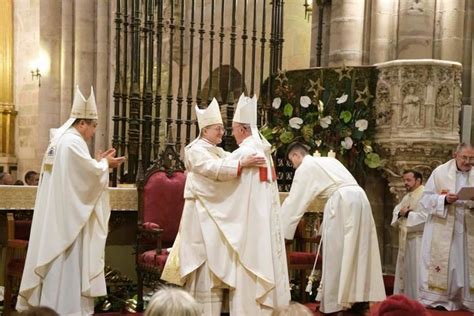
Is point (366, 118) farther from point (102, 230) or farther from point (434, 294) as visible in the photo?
point (102, 230)

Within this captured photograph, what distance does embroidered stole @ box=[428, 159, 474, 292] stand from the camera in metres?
6.53

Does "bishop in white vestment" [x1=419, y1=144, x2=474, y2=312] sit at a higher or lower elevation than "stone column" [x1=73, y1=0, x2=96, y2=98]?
lower

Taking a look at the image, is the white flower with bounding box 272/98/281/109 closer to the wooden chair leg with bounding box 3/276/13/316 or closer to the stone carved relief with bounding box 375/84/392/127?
the stone carved relief with bounding box 375/84/392/127

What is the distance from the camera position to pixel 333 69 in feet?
25.0

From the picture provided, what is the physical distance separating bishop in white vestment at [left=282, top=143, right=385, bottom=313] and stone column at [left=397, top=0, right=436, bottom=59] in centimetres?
278

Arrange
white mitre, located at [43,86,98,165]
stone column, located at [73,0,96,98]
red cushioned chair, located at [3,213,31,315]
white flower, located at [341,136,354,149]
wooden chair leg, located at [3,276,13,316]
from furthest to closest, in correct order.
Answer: stone column, located at [73,0,96,98], white flower, located at [341,136,354,149], wooden chair leg, located at [3,276,13,316], red cushioned chair, located at [3,213,31,315], white mitre, located at [43,86,98,165]

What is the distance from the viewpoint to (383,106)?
741 cm

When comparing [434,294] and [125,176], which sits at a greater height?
[125,176]

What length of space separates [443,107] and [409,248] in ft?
5.15

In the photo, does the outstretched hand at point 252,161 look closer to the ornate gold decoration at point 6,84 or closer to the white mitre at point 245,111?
the white mitre at point 245,111

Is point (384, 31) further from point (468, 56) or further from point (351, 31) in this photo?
point (468, 56)

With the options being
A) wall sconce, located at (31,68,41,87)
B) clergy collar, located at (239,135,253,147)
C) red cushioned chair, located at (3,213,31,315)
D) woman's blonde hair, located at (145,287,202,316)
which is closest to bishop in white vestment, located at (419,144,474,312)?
clergy collar, located at (239,135,253,147)

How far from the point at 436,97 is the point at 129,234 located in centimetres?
358

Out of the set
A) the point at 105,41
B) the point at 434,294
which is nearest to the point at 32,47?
the point at 105,41
